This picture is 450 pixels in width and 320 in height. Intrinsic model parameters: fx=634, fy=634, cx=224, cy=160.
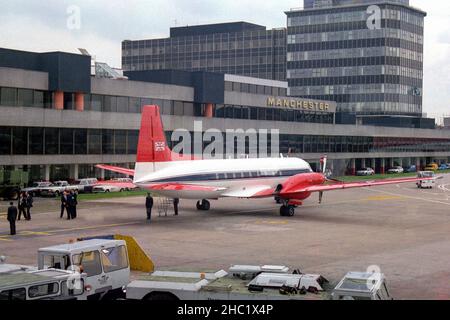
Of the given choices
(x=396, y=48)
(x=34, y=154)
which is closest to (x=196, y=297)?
(x=34, y=154)

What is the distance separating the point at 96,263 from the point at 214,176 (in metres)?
24.8

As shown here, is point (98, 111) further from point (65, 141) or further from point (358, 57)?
point (358, 57)

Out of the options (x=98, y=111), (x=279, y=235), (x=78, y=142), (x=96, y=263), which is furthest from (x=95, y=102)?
(x=96, y=263)

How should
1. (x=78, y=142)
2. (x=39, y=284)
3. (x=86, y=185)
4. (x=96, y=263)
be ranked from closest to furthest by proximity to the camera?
(x=39, y=284) < (x=96, y=263) < (x=86, y=185) < (x=78, y=142)

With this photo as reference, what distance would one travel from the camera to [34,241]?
33.1 metres

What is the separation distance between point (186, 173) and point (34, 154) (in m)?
26.7

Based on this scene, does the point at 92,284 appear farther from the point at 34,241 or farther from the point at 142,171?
the point at 142,171

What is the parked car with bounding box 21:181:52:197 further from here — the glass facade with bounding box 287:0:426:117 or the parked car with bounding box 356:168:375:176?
the glass facade with bounding box 287:0:426:117

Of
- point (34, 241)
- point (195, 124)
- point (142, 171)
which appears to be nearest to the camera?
point (34, 241)

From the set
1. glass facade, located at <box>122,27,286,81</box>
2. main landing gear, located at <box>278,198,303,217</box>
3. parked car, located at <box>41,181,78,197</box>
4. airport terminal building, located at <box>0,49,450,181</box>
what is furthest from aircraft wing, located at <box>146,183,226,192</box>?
glass facade, located at <box>122,27,286,81</box>

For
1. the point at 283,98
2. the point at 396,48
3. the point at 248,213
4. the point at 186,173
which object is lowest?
the point at 248,213

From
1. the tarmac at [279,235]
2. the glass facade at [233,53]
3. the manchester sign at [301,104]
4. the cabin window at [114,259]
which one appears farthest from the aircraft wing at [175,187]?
the glass facade at [233,53]

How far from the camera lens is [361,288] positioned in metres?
15.5

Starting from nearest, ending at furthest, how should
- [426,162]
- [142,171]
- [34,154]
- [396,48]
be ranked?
[142,171], [34,154], [426,162], [396,48]
